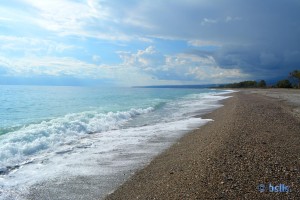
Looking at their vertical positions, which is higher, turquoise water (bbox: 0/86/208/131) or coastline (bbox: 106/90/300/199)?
coastline (bbox: 106/90/300/199)

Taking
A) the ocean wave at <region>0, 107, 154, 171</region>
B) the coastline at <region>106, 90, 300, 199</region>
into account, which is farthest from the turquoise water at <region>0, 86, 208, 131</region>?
the coastline at <region>106, 90, 300, 199</region>

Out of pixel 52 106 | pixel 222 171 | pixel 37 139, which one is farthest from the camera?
pixel 52 106

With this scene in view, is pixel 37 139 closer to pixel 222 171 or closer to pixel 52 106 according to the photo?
pixel 222 171

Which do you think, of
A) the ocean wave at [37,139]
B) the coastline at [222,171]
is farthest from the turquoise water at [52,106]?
the coastline at [222,171]

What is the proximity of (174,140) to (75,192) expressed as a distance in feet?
21.2

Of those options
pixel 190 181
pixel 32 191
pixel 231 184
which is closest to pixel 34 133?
pixel 32 191

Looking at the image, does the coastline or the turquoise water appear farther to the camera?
the turquoise water

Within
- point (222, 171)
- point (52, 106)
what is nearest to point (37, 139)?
point (222, 171)

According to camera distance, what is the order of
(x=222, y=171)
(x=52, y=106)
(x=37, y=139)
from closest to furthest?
1. (x=222, y=171)
2. (x=37, y=139)
3. (x=52, y=106)

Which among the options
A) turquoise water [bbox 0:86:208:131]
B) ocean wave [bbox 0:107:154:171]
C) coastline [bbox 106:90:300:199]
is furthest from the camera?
turquoise water [bbox 0:86:208:131]

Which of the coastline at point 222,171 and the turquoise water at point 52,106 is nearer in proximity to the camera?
the coastline at point 222,171

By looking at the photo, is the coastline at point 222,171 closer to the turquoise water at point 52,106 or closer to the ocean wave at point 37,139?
the ocean wave at point 37,139

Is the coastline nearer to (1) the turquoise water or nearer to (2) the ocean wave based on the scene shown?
(2) the ocean wave

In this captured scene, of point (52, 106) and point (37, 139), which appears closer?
point (37, 139)
